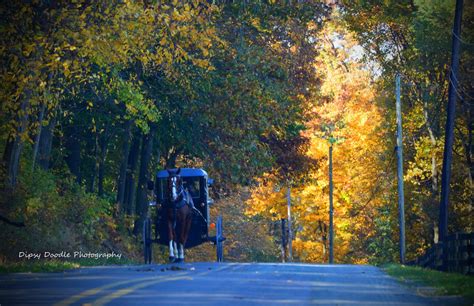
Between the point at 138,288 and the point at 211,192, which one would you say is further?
the point at 211,192

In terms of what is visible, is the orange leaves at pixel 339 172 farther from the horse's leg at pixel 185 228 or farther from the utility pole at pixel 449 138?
the horse's leg at pixel 185 228

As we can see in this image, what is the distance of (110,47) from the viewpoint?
822 inches

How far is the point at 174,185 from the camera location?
28.3 meters

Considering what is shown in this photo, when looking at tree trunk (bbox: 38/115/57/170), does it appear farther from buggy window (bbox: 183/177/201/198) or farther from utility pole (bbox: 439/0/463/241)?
utility pole (bbox: 439/0/463/241)

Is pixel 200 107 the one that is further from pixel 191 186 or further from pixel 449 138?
pixel 449 138

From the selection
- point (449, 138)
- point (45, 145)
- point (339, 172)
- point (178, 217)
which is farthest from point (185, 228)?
point (339, 172)

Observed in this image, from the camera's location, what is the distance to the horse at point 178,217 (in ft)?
93.7

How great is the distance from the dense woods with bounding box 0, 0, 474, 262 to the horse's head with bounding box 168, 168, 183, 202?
1837 millimetres

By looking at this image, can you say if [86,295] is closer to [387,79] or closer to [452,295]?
[452,295]

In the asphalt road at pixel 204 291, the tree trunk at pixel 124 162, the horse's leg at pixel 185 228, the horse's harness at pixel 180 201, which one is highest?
the tree trunk at pixel 124 162

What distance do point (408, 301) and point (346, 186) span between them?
5126 centimetres

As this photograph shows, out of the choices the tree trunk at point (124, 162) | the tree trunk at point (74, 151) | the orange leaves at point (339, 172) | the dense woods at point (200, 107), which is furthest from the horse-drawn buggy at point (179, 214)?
the orange leaves at point (339, 172)

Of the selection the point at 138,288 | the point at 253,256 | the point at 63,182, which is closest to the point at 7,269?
the point at 138,288

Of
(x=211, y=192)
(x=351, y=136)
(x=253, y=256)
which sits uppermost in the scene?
(x=351, y=136)
